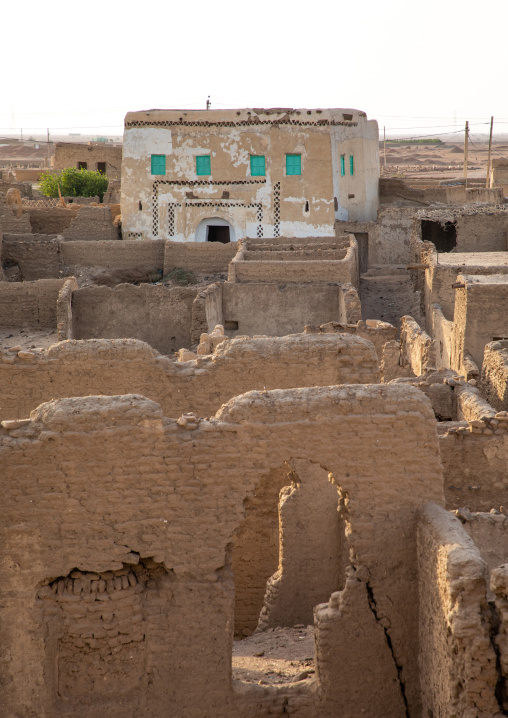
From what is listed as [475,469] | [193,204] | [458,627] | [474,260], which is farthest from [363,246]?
[458,627]

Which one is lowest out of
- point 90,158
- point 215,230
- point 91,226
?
point 215,230

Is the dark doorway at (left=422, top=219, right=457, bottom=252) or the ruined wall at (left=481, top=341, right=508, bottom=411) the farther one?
the dark doorway at (left=422, top=219, right=457, bottom=252)

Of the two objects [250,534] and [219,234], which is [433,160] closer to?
[219,234]

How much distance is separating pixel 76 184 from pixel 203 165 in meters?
10.3

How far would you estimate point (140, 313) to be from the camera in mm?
17422

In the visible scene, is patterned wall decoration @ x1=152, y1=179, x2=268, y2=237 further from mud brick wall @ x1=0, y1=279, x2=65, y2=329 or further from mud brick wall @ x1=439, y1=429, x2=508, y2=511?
mud brick wall @ x1=439, y1=429, x2=508, y2=511

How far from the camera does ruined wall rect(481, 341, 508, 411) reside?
10.8 meters

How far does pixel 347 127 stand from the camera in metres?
31.2

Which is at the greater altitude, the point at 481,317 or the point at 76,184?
the point at 76,184

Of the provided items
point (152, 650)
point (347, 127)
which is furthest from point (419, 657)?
point (347, 127)

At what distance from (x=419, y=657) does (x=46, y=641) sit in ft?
9.28

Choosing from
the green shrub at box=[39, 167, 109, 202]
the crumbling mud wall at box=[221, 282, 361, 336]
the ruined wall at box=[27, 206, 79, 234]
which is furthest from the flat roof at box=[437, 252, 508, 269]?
the green shrub at box=[39, 167, 109, 202]

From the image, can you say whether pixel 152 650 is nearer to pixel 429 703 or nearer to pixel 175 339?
pixel 429 703

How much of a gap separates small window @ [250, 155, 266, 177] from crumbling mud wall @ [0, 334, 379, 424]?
22144 millimetres
